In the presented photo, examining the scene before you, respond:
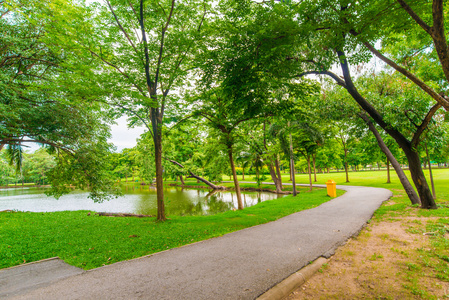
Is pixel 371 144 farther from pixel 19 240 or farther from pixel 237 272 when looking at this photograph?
pixel 19 240

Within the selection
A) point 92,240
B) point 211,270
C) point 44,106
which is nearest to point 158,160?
point 92,240

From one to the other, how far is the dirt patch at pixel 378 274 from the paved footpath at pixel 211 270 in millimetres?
388

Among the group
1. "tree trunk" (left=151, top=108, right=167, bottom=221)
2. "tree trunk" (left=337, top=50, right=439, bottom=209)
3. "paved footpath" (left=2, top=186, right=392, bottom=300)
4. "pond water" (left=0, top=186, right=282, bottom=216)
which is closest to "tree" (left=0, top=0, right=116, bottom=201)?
"tree trunk" (left=151, top=108, right=167, bottom=221)

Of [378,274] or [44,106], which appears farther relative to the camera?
[44,106]

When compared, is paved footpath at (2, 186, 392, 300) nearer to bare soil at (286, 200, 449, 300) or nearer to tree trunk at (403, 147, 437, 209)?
bare soil at (286, 200, 449, 300)

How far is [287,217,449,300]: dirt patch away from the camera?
3.12 metres

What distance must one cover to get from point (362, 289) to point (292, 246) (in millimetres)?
1965

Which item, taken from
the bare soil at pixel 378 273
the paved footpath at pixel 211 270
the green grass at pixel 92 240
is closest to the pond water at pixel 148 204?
the green grass at pixel 92 240

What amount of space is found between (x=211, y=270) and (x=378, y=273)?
10.4 feet

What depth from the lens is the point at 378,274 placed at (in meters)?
3.66

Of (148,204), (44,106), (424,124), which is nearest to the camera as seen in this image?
(424,124)

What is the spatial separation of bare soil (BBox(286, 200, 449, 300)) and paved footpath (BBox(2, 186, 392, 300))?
39cm

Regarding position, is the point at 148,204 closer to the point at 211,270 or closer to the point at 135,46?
the point at 135,46

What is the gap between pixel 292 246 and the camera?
515cm
